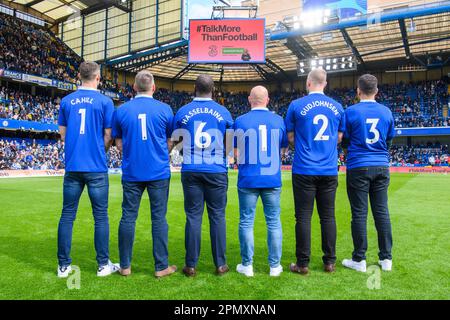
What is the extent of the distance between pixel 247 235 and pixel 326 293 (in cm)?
103

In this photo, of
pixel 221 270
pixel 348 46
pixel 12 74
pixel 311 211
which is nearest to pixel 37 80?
pixel 12 74

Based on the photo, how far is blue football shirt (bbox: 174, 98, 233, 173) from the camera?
4039 millimetres

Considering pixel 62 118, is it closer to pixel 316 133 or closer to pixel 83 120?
Answer: pixel 83 120

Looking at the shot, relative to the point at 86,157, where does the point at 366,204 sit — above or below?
below

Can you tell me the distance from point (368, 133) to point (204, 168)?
6.47 feet

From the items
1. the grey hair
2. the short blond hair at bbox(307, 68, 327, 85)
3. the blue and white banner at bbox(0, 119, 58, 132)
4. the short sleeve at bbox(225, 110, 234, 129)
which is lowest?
the short sleeve at bbox(225, 110, 234, 129)

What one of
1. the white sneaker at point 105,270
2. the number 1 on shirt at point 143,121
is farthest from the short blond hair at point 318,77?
the white sneaker at point 105,270

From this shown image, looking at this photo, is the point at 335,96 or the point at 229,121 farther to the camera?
the point at 335,96

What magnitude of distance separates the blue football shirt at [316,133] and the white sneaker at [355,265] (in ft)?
3.48

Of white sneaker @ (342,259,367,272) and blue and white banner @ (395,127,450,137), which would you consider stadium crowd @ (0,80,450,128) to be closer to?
blue and white banner @ (395,127,450,137)

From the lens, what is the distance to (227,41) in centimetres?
3206

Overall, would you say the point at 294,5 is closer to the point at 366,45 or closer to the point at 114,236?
the point at 366,45

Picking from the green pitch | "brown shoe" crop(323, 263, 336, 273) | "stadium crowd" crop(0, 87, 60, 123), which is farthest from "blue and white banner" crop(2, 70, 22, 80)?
"brown shoe" crop(323, 263, 336, 273)

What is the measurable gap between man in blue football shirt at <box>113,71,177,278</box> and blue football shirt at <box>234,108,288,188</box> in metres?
0.90
